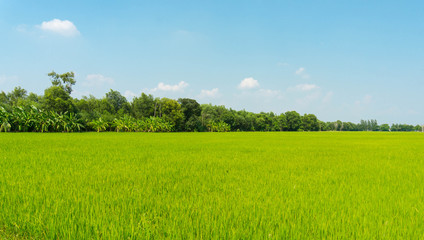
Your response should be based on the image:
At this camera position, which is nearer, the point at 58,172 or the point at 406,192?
the point at 406,192

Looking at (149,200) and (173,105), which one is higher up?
(173,105)

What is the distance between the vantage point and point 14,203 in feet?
8.87

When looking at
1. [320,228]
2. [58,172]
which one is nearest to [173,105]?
[58,172]

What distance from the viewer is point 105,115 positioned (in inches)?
1570

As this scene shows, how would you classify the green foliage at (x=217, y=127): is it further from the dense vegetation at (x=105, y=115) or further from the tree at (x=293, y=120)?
the tree at (x=293, y=120)

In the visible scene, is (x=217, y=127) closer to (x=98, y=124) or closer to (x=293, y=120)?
(x=98, y=124)

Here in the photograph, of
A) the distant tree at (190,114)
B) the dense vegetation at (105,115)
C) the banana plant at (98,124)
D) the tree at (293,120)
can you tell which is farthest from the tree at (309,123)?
the banana plant at (98,124)

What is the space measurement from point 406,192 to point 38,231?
5105 millimetres

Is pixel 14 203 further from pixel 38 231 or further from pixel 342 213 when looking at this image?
pixel 342 213

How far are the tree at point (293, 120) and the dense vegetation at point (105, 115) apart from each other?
160cm

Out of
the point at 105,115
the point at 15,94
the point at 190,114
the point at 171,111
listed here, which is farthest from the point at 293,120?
the point at 15,94

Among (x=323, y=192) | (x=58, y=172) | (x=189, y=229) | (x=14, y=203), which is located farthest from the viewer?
(x=58, y=172)

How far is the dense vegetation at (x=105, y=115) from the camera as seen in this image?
26969 mm

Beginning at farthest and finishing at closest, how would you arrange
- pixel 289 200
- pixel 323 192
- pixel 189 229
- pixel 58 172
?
pixel 58 172
pixel 323 192
pixel 289 200
pixel 189 229
